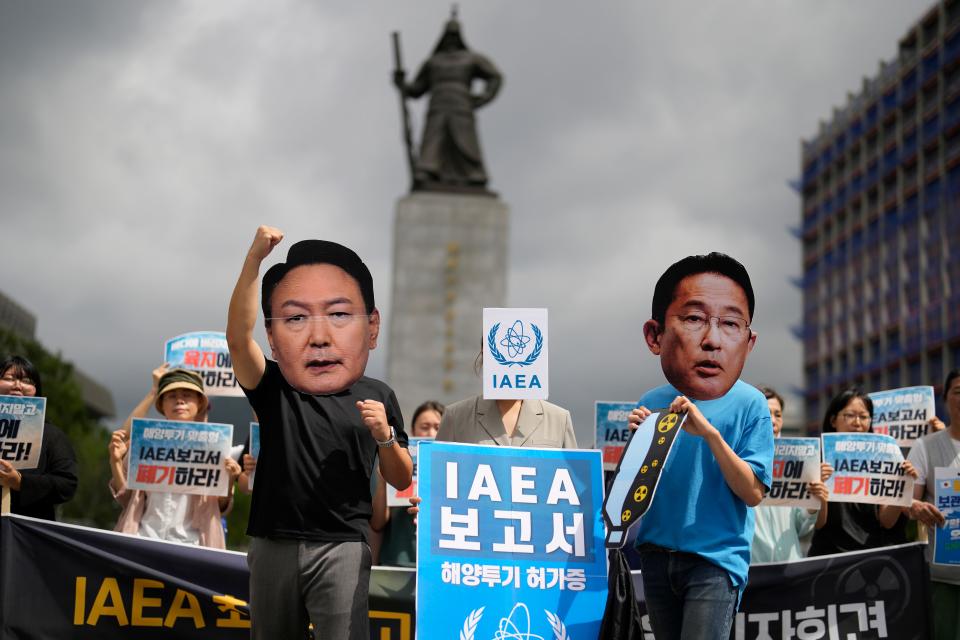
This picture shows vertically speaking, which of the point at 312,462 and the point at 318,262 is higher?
the point at 318,262

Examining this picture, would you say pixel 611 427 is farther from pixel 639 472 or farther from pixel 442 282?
pixel 442 282

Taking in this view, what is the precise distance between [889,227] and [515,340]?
68.1 meters

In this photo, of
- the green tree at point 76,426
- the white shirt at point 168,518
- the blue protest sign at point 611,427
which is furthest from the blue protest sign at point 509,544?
the green tree at point 76,426

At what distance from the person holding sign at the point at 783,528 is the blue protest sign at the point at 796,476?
10 centimetres

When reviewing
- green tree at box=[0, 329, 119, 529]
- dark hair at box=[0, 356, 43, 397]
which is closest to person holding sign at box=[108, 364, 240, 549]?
dark hair at box=[0, 356, 43, 397]

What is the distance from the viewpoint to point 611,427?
21.2 ft

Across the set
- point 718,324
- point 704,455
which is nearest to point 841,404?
point 718,324

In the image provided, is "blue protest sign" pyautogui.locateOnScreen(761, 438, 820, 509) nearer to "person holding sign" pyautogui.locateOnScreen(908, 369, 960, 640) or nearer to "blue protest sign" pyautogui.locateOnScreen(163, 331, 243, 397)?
"person holding sign" pyautogui.locateOnScreen(908, 369, 960, 640)

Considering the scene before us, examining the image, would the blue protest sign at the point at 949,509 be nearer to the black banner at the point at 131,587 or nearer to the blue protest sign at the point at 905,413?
the blue protest sign at the point at 905,413

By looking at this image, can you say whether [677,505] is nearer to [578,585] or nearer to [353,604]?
[578,585]

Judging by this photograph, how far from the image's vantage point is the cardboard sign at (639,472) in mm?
3990

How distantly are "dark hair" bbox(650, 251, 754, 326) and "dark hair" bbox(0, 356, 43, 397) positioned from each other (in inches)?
132

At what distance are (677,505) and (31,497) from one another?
129 inches

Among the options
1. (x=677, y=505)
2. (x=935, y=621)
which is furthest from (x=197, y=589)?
(x=935, y=621)
